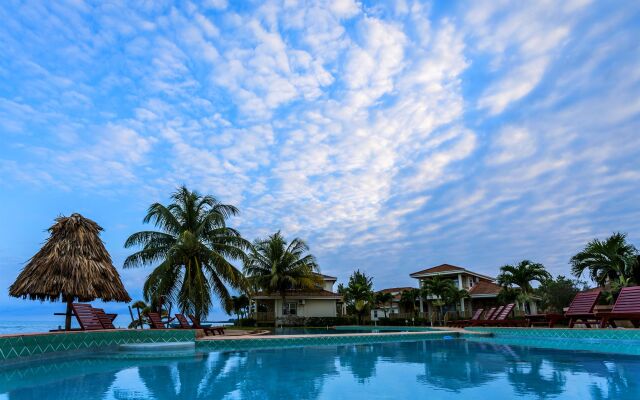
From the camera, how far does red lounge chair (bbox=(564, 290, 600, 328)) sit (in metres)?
14.3

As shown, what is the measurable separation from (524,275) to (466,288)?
28.7ft

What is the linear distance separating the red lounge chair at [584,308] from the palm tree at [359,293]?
20.4 metres

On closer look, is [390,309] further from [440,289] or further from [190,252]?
[190,252]

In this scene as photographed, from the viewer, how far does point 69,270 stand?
529 inches

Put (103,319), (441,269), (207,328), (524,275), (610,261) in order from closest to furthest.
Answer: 1. (103,319)
2. (207,328)
3. (610,261)
4. (524,275)
5. (441,269)

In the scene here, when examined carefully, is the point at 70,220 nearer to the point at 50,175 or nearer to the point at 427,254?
the point at 50,175

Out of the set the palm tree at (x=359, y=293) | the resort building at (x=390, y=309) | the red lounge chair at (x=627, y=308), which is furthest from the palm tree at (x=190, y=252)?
the resort building at (x=390, y=309)

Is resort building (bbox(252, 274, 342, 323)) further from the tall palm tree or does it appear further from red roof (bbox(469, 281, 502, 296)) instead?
the tall palm tree

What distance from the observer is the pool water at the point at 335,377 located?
20.2ft

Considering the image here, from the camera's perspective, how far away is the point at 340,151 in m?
20.8

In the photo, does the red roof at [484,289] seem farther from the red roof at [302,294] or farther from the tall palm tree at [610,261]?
the tall palm tree at [610,261]

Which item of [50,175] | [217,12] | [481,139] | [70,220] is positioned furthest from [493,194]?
[50,175]

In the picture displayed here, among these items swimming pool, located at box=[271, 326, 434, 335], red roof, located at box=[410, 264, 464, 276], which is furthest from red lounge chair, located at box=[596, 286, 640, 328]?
red roof, located at box=[410, 264, 464, 276]

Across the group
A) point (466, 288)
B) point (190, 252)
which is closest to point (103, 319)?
point (190, 252)
